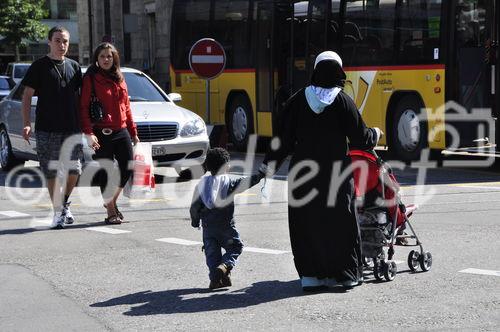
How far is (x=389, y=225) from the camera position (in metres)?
7.20

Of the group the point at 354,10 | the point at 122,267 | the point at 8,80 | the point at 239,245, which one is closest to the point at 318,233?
the point at 239,245

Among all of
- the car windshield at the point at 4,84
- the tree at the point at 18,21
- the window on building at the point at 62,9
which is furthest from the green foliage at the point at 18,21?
the car windshield at the point at 4,84

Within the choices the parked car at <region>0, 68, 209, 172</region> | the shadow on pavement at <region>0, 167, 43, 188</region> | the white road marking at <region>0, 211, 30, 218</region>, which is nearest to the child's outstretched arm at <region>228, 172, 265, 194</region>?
the white road marking at <region>0, 211, 30, 218</region>

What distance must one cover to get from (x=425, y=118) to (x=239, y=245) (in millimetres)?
9270

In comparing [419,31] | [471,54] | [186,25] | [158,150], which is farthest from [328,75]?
[186,25]

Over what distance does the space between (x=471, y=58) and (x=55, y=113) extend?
292 inches

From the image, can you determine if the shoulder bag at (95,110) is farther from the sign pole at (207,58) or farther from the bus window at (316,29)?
the bus window at (316,29)

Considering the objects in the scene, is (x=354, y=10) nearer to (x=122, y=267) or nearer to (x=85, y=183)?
(x=85, y=183)

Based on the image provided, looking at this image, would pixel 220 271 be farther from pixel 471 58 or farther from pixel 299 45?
pixel 299 45

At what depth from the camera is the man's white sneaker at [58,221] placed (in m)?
9.97

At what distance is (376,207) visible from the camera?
23.4 ft

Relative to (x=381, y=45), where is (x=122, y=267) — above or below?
below

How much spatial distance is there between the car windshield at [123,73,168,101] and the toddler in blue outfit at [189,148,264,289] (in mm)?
7626

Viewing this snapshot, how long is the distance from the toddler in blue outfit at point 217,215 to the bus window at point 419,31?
9.04 metres
